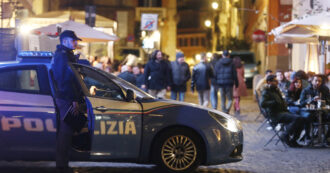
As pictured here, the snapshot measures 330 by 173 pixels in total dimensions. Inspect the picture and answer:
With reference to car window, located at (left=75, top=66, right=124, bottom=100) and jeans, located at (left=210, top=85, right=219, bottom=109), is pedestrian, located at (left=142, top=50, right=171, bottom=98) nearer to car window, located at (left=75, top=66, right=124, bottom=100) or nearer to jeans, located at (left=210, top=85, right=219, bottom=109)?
jeans, located at (left=210, top=85, right=219, bottom=109)

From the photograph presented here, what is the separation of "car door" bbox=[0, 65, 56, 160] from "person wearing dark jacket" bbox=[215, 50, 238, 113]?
1033 cm

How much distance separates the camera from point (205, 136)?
8750mm

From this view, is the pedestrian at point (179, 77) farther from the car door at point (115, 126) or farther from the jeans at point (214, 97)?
the car door at point (115, 126)

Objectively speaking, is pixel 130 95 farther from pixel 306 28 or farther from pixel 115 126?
pixel 306 28

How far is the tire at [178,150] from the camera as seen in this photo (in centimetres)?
869

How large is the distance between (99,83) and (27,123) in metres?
1.12

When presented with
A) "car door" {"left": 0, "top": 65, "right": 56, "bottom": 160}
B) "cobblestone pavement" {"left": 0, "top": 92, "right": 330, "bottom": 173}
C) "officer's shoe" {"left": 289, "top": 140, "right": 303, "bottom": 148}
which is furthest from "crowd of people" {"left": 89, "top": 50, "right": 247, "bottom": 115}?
"car door" {"left": 0, "top": 65, "right": 56, "bottom": 160}

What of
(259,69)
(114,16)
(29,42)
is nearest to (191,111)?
(29,42)

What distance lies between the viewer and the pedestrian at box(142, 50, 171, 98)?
16344 millimetres

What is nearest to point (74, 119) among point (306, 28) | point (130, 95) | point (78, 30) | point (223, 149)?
point (130, 95)

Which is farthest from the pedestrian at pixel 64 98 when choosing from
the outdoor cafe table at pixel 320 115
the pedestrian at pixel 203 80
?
the pedestrian at pixel 203 80

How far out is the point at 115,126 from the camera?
27.9 ft

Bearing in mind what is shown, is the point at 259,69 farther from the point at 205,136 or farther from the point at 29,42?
the point at 205,136

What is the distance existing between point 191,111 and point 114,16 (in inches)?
1916
